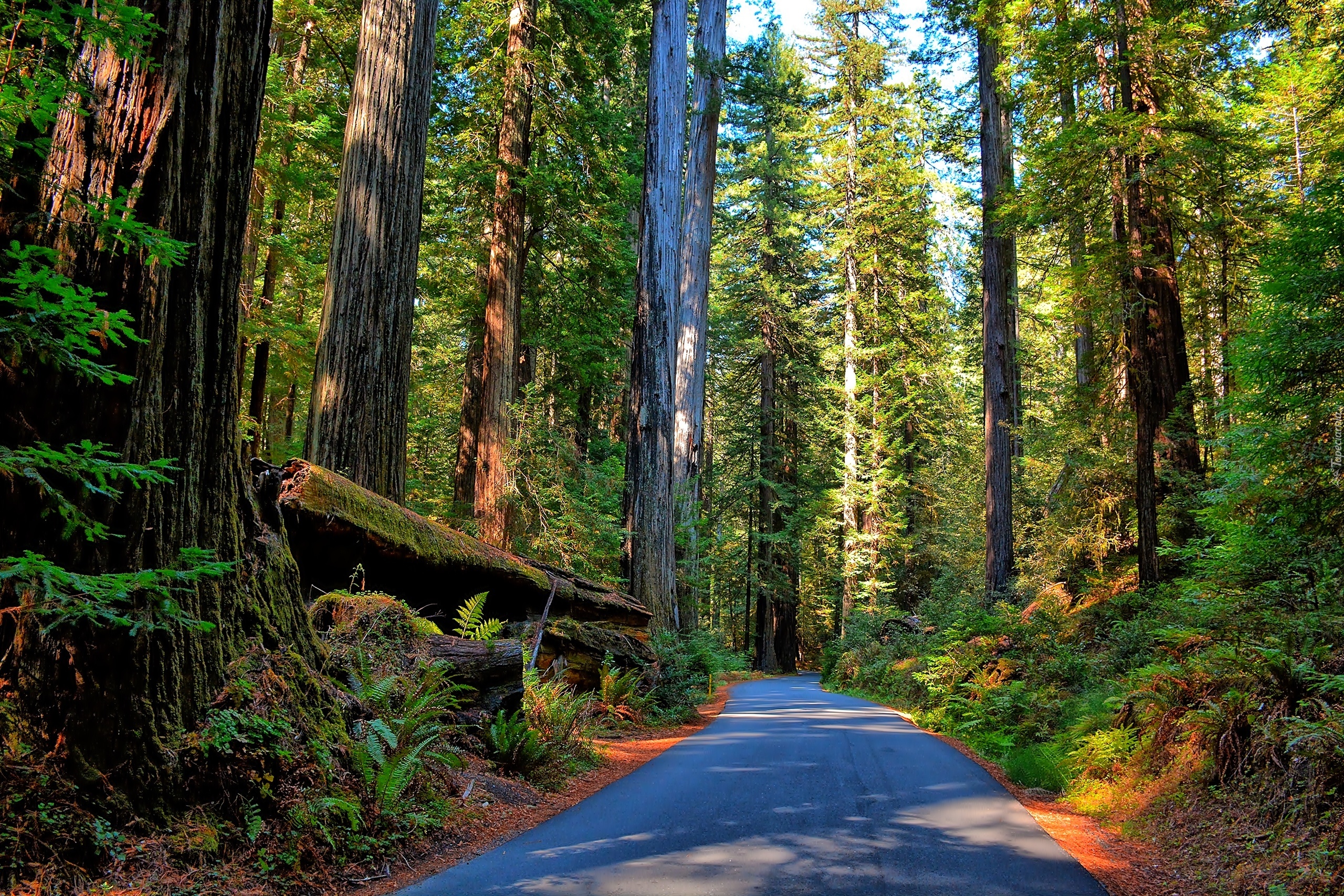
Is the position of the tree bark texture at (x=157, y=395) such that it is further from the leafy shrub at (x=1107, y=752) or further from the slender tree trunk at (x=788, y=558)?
the slender tree trunk at (x=788, y=558)

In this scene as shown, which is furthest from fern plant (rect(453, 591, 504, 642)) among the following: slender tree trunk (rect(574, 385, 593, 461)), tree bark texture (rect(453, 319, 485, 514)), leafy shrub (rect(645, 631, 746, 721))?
slender tree trunk (rect(574, 385, 593, 461))

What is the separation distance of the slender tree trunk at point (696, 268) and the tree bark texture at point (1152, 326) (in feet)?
29.6

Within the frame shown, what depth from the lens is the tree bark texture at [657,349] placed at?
1345 cm

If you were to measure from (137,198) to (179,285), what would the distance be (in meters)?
0.45

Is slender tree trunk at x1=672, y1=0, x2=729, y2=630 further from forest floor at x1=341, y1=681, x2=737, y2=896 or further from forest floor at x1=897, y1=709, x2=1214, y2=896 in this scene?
forest floor at x1=897, y1=709, x2=1214, y2=896

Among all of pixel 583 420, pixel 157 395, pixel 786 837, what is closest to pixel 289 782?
pixel 157 395

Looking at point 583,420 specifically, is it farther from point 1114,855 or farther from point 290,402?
point 1114,855

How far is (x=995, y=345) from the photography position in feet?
54.4

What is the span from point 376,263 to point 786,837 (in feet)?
22.1

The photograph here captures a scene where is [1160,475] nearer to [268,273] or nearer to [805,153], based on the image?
[268,273]

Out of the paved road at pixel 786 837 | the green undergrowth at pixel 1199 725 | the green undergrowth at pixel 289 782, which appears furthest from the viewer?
the green undergrowth at pixel 1199 725

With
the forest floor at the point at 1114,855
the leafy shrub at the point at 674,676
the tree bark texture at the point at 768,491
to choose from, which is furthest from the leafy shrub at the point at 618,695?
the tree bark texture at the point at 768,491

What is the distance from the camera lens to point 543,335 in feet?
64.1

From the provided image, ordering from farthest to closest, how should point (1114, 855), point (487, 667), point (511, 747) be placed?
point (487, 667) → point (511, 747) → point (1114, 855)
